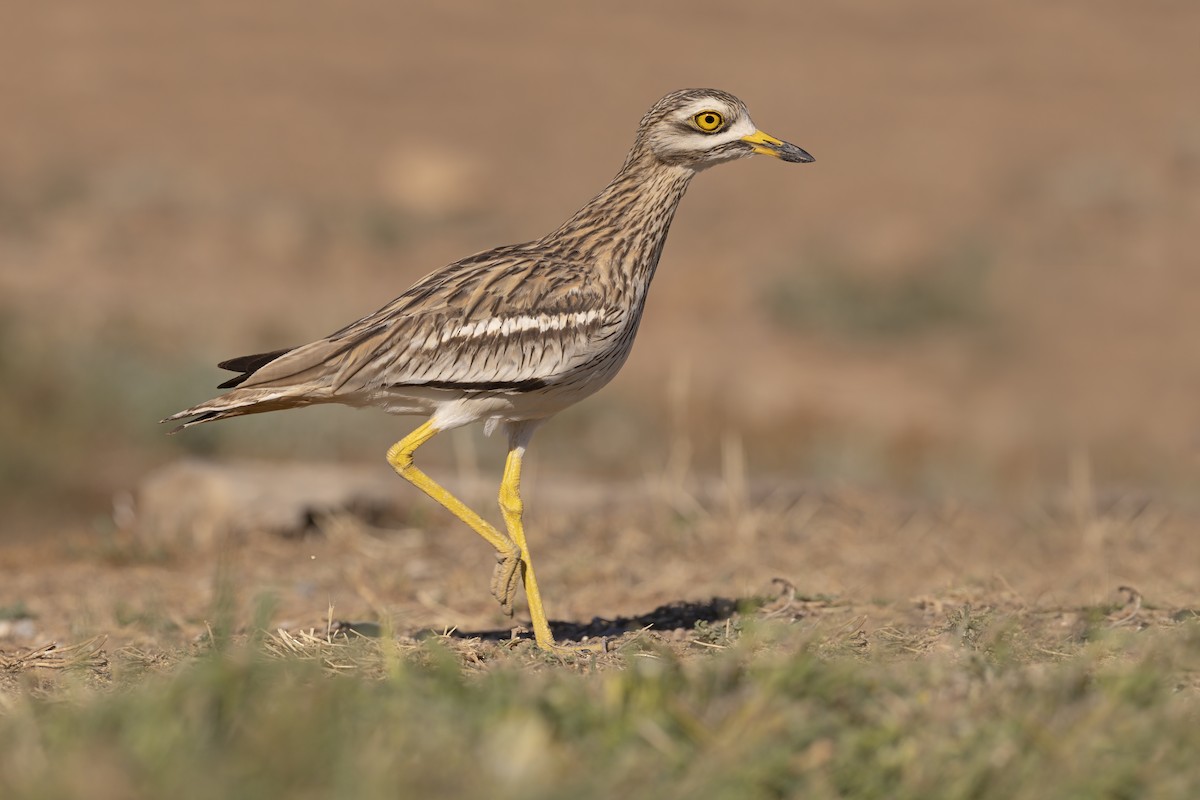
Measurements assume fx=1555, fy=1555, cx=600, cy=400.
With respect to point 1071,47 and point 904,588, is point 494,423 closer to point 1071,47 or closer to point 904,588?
point 904,588

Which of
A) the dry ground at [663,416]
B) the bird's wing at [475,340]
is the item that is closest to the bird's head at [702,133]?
the bird's wing at [475,340]

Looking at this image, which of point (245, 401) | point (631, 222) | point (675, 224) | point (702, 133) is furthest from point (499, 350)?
point (675, 224)

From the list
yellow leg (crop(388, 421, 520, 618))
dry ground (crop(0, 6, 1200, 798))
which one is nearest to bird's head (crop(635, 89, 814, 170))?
yellow leg (crop(388, 421, 520, 618))

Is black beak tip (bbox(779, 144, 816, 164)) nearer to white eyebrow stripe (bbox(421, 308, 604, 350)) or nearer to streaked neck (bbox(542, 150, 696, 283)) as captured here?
streaked neck (bbox(542, 150, 696, 283))

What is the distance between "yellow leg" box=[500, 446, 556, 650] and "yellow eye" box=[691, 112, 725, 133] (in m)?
1.59

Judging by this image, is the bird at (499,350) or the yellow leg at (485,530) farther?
the yellow leg at (485,530)

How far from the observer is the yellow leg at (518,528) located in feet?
19.9

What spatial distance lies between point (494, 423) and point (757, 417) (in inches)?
345

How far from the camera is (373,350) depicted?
6145mm

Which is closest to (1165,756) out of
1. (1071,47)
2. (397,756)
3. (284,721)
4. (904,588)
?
(397,756)

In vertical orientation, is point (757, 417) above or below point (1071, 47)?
below

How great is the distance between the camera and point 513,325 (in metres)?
6.19

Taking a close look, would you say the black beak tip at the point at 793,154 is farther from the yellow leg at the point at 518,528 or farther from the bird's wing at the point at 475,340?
the yellow leg at the point at 518,528

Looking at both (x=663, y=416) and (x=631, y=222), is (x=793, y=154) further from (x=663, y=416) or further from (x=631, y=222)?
(x=663, y=416)
